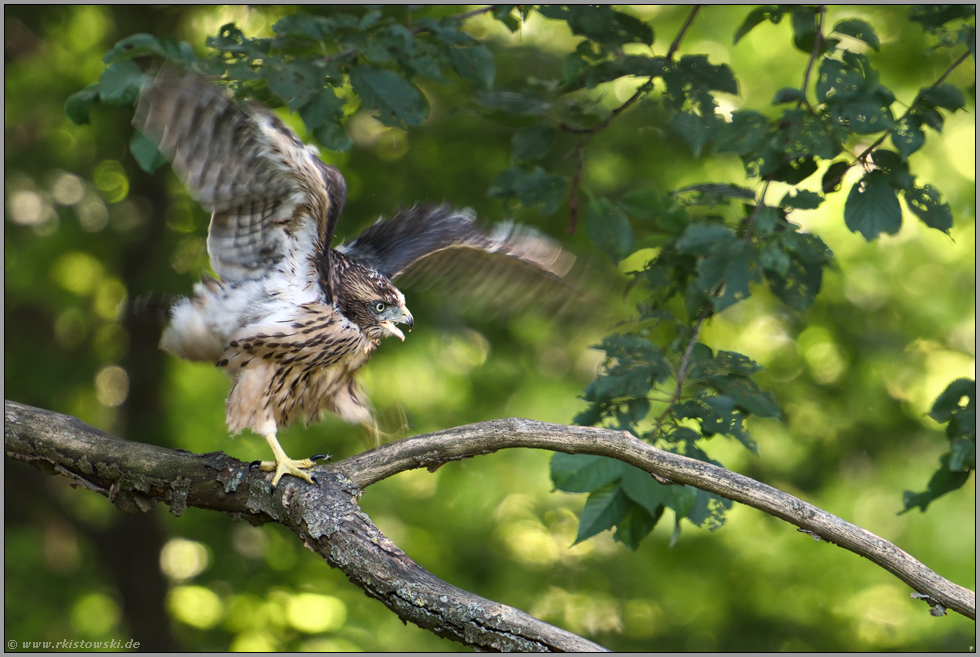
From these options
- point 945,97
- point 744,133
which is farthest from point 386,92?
point 945,97

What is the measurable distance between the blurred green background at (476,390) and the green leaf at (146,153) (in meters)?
2.44

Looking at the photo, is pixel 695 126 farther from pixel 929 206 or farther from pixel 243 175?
pixel 243 175

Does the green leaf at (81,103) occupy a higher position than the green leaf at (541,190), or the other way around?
the green leaf at (541,190)

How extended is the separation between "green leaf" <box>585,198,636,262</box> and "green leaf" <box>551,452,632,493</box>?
0.86 m

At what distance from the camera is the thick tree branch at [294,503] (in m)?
2.09

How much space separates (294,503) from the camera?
2.63m

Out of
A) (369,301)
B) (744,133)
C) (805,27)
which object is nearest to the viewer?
(744,133)

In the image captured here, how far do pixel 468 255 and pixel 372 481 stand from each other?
1.58m

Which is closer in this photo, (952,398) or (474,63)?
(952,398)

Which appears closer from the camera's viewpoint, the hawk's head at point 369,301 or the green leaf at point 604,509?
the green leaf at point 604,509

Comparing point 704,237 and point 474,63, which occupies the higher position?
point 704,237

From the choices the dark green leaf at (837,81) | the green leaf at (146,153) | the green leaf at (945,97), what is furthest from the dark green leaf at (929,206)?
the green leaf at (146,153)

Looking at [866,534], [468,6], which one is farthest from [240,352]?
[468,6]

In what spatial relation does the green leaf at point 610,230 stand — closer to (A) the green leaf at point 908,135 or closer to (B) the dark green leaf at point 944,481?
(A) the green leaf at point 908,135
